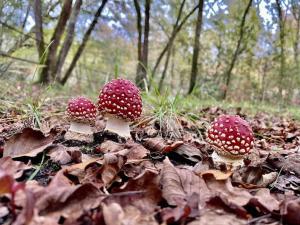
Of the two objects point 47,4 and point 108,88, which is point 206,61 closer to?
point 47,4

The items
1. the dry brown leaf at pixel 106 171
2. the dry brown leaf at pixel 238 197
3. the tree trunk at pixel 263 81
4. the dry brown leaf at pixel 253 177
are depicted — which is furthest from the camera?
the tree trunk at pixel 263 81

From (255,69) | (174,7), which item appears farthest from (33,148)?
(255,69)

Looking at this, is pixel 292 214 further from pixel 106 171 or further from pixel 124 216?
pixel 106 171

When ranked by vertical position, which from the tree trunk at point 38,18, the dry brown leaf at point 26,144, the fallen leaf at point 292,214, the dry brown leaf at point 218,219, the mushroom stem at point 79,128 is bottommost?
the mushroom stem at point 79,128

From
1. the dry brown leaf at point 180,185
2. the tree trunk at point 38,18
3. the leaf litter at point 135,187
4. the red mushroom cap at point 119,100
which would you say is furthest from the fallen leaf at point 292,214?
the tree trunk at point 38,18

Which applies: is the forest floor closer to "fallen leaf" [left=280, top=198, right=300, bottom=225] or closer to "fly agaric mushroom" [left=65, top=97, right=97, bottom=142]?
"fallen leaf" [left=280, top=198, right=300, bottom=225]

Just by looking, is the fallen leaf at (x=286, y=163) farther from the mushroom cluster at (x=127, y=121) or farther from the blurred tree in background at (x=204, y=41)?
the blurred tree in background at (x=204, y=41)

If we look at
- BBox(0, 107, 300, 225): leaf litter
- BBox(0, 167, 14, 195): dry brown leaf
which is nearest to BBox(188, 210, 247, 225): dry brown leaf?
BBox(0, 107, 300, 225): leaf litter
